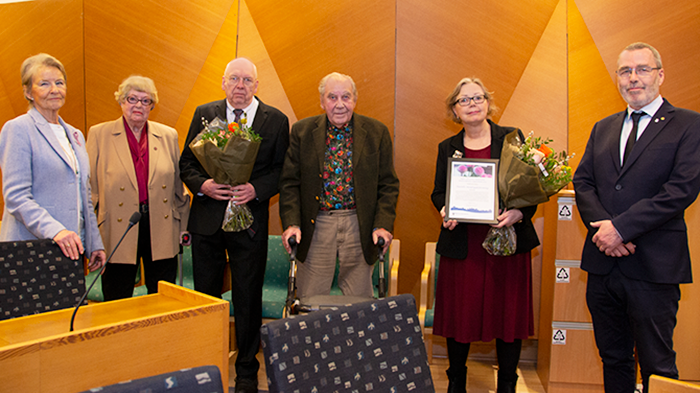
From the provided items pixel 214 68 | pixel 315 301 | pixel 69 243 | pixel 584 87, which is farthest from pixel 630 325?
pixel 214 68

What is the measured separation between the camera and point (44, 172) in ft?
8.68

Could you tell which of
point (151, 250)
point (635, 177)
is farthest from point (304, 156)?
point (635, 177)

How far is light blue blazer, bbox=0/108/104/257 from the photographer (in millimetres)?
2523

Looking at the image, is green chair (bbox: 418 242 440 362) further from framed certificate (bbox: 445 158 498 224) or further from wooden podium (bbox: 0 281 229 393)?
wooden podium (bbox: 0 281 229 393)

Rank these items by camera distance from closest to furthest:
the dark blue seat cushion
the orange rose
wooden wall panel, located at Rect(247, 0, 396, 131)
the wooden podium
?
the dark blue seat cushion, the wooden podium, the orange rose, wooden wall panel, located at Rect(247, 0, 396, 131)

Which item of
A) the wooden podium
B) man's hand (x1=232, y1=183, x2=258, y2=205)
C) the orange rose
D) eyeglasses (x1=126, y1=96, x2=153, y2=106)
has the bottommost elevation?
the wooden podium

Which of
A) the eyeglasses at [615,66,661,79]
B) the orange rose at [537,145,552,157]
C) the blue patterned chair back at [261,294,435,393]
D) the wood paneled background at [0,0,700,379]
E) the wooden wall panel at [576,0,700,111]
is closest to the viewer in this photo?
the blue patterned chair back at [261,294,435,393]

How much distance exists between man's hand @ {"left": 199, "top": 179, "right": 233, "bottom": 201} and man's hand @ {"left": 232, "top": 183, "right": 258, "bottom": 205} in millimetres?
33

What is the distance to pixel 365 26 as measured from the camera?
4.15 metres

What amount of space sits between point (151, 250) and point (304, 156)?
116 centimetres

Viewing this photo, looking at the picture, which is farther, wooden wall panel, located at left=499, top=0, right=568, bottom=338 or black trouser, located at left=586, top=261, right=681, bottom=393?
wooden wall panel, located at left=499, top=0, right=568, bottom=338

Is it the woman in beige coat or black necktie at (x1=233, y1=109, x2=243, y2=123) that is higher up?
black necktie at (x1=233, y1=109, x2=243, y2=123)

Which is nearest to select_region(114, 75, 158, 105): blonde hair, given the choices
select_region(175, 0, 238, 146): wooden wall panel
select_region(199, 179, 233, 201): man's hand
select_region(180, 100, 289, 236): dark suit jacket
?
select_region(180, 100, 289, 236): dark suit jacket

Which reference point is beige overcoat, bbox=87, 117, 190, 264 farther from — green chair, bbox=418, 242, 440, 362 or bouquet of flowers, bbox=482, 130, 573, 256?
bouquet of flowers, bbox=482, 130, 573, 256
